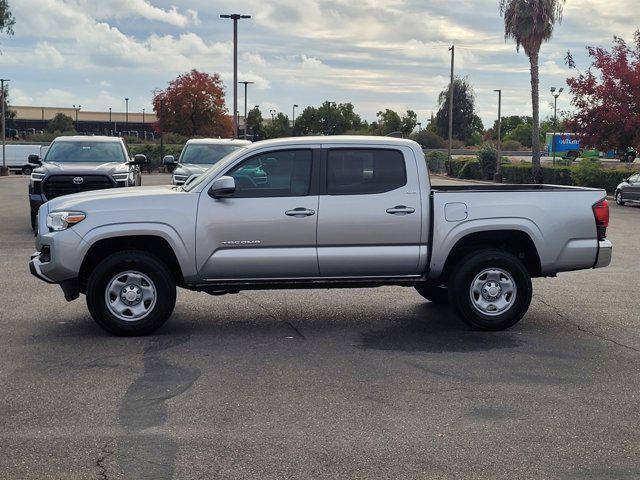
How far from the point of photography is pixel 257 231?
8.73 metres

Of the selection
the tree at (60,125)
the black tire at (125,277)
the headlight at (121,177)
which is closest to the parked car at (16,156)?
the headlight at (121,177)

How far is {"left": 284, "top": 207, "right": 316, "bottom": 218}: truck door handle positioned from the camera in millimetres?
8766

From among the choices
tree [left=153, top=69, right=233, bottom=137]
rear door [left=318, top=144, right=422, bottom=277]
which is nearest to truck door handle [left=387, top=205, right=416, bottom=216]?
rear door [left=318, top=144, right=422, bottom=277]

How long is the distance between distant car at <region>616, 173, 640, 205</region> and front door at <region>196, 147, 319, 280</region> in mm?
23781

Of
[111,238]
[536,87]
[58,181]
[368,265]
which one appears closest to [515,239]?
[368,265]

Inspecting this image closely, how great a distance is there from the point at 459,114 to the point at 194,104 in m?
38.0

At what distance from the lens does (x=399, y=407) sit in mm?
6438

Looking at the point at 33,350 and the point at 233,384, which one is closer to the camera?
the point at 233,384

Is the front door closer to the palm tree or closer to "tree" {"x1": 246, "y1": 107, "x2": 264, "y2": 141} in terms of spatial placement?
the palm tree

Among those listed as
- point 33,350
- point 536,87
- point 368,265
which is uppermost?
point 536,87

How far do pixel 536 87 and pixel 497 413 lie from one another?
42759 millimetres

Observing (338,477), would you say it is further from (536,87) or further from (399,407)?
(536,87)

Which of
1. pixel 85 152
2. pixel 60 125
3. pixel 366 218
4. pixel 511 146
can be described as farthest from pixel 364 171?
pixel 60 125

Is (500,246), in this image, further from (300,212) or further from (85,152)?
(85,152)
